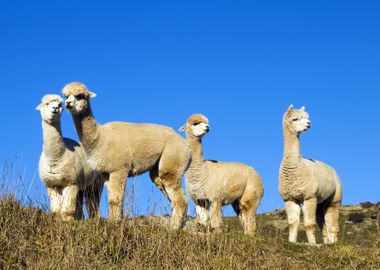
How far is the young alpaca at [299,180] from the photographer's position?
16.5 m

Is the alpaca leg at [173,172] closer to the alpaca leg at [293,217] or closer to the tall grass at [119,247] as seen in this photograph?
the tall grass at [119,247]

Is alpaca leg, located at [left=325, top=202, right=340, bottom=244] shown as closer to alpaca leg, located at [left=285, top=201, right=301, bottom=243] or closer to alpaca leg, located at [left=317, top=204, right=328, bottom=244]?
alpaca leg, located at [left=317, top=204, right=328, bottom=244]

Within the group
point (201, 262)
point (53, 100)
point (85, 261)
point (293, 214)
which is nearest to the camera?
point (85, 261)

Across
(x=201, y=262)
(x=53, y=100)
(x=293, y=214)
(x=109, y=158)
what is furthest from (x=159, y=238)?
(x=293, y=214)

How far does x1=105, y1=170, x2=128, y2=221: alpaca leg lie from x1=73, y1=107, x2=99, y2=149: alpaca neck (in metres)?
0.75

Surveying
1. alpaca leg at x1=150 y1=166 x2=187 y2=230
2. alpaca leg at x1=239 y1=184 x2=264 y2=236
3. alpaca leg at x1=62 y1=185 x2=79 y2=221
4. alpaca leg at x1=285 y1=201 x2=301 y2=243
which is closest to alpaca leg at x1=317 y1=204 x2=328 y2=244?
alpaca leg at x1=285 y1=201 x2=301 y2=243

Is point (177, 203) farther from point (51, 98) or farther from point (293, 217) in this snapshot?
point (293, 217)

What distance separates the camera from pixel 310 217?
16.4 metres

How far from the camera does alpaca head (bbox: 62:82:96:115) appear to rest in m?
12.5

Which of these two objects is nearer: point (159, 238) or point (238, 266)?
point (238, 266)

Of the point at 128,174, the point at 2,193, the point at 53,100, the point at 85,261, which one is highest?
the point at 53,100

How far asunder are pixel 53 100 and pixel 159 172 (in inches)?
111

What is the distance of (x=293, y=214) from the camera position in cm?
1666

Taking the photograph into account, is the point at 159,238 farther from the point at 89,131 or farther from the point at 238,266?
the point at 89,131
